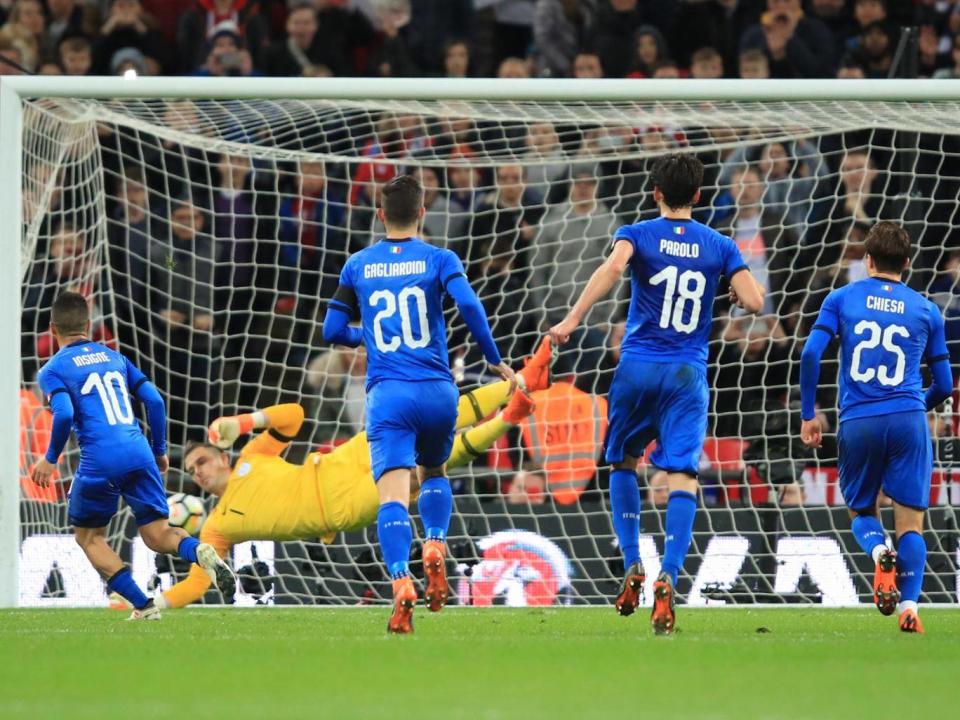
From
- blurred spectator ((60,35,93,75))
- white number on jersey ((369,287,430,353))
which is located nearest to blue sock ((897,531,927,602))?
white number on jersey ((369,287,430,353))

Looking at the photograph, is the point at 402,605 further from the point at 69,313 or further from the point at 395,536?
the point at 69,313

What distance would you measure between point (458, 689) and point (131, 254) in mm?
6649

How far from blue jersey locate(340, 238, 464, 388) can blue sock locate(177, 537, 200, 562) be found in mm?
1654

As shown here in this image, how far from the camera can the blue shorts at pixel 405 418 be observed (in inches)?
273

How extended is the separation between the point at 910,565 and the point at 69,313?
13.9 ft

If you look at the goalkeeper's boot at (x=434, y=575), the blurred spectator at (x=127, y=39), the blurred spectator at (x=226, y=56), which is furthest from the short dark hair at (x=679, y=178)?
the blurred spectator at (x=127, y=39)

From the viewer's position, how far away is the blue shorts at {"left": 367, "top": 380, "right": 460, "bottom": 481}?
694 centimetres

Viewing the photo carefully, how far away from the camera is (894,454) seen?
7289 millimetres

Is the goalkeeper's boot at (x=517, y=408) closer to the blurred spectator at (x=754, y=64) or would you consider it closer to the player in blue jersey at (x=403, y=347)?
the player in blue jersey at (x=403, y=347)

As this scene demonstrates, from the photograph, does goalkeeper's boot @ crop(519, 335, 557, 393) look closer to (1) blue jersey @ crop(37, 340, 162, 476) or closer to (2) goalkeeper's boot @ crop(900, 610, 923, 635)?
(1) blue jersey @ crop(37, 340, 162, 476)

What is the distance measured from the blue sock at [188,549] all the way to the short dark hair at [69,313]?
1.18m

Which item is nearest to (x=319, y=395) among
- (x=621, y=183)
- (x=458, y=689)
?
(x=621, y=183)

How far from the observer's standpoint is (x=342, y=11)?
48.0ft

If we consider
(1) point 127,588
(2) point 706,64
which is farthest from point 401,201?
(2) point 706,64
